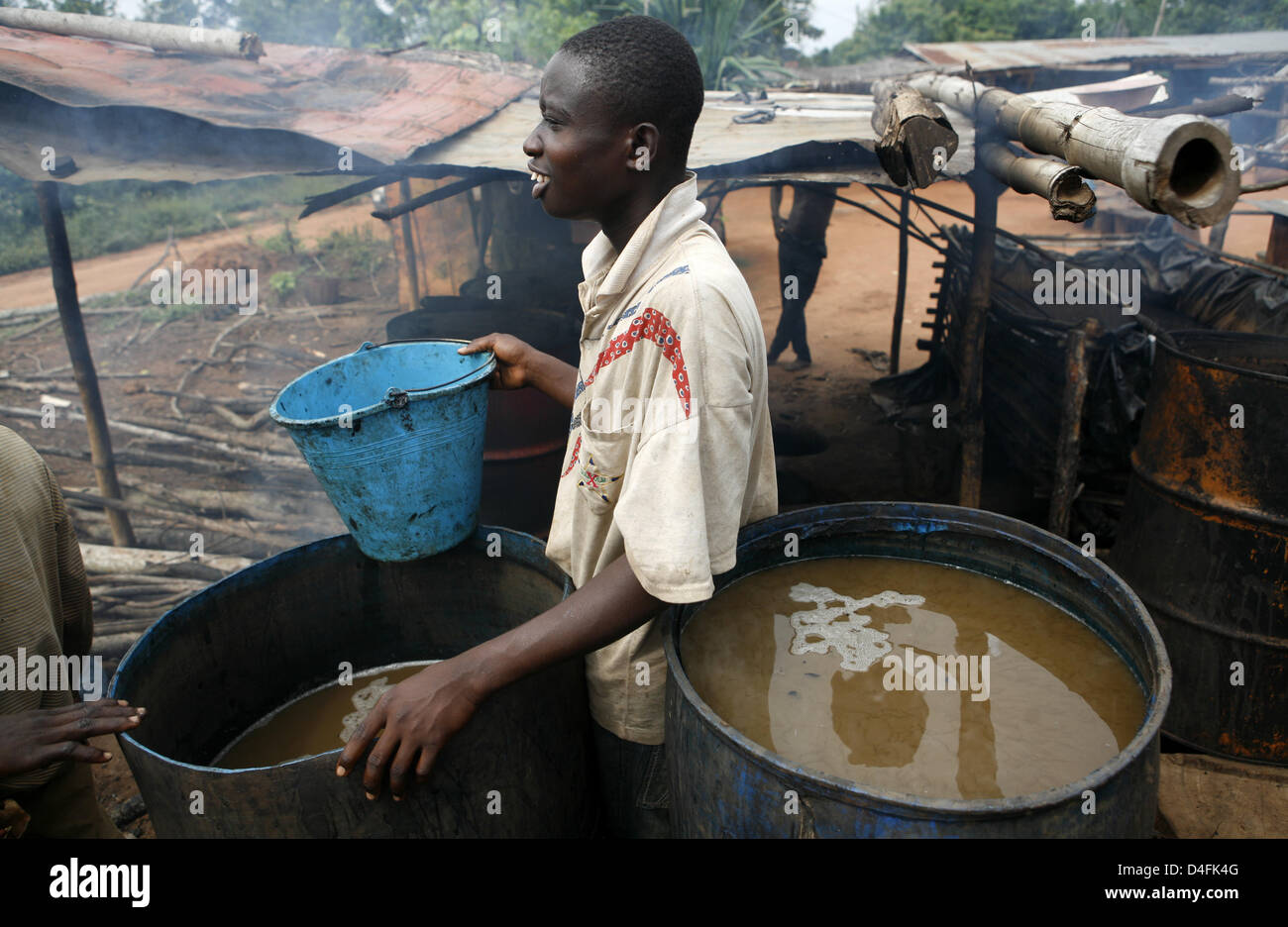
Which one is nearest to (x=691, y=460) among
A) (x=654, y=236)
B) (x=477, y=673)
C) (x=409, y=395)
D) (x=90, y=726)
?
(x=654, y=236)

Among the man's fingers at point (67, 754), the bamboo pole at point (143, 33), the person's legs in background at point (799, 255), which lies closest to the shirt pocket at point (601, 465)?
the man's fingers at point (67, 754)

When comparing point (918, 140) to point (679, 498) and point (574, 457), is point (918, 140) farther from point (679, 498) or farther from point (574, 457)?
point (679, 498)

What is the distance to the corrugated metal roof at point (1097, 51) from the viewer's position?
10.4 m

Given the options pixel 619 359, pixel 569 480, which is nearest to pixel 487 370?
pixel 569 480

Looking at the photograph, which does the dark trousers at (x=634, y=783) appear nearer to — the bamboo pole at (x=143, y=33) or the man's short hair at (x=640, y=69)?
the man's short hair at (x=640, y=69)

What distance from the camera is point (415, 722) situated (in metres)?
1.61

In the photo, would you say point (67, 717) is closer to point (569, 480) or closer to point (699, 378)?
point (569, 480)

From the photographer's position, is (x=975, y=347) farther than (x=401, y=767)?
Yes

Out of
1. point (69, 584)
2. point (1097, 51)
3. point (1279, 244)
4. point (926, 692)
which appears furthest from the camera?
point (1097, 51)

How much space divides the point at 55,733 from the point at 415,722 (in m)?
0.81

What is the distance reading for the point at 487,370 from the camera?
2.29 metres

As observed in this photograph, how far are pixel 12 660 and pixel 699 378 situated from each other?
1753 millimetres

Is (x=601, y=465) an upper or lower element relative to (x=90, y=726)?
upper

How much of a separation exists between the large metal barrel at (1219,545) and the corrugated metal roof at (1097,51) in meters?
7.52
